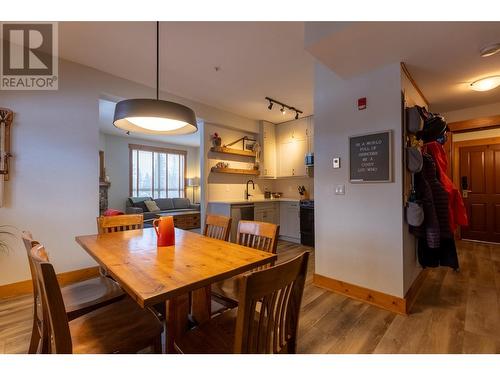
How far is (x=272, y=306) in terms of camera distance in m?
0.89

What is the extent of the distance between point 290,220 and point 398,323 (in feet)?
9.71

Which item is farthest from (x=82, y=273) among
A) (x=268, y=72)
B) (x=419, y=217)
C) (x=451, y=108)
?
(x=451, y=108)

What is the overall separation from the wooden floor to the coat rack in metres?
1.23

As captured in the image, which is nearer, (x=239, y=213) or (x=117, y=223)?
(x=117, y=223)

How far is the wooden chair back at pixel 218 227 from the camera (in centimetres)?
203

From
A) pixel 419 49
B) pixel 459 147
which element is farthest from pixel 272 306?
pixel 459 147

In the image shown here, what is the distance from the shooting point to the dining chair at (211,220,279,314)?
5.29ft

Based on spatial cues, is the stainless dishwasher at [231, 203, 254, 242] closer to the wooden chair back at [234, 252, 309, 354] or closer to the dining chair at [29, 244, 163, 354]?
the dining chair at [29, 244, 163, 354]

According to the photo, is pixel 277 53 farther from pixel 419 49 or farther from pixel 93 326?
pixel 93 326

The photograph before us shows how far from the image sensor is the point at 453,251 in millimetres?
2322

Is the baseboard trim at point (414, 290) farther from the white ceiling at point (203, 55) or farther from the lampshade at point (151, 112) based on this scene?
the white ceiling at point (203, 55)
